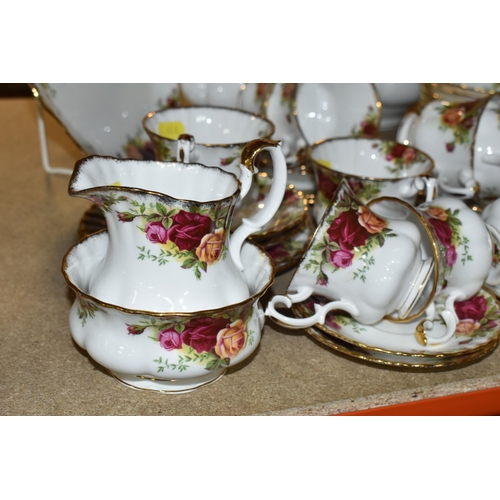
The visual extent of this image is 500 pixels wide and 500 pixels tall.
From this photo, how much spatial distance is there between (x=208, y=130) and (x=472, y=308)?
0.49 meters

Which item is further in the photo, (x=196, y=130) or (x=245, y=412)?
(x=196, y=130)

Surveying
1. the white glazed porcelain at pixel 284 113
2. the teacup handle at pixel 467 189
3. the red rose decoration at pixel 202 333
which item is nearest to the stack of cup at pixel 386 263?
the red rose decoration at pixel 202 333

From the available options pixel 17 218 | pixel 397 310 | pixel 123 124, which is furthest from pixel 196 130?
pixel 397 310

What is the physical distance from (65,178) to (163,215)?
69 centimetres

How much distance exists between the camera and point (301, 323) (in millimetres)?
807

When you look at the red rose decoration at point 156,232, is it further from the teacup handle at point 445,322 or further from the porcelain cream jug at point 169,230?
the teacup handle at point 445,322

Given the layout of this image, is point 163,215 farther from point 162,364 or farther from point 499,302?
point 499,302

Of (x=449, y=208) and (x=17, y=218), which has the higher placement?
(x=449, y=208)

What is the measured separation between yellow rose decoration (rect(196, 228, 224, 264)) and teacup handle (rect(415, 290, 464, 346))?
287mm

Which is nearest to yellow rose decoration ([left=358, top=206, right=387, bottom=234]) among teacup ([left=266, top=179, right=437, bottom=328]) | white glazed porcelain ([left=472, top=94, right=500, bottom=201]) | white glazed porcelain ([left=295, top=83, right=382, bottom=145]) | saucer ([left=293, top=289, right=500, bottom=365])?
teacup ([left=266, top=179, right=437, bottom=328])

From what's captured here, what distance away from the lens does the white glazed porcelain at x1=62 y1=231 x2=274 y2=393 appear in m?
0.70

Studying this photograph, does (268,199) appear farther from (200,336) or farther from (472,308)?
(472,308)

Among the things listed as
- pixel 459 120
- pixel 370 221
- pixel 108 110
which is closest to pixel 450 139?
pixel 459 120

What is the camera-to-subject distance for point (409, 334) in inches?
34.5
